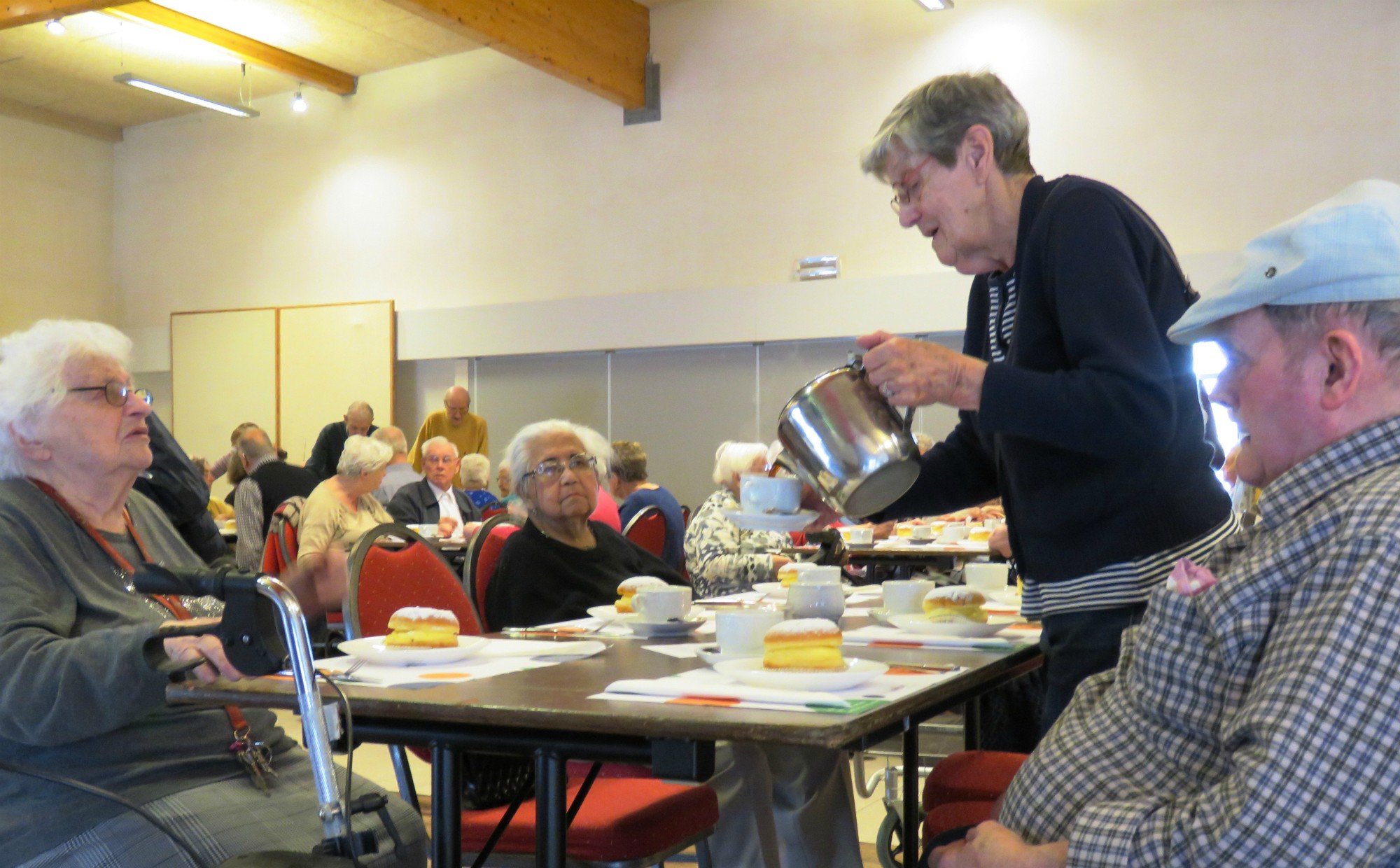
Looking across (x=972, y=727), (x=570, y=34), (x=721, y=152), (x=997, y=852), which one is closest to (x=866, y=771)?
(x=972, y=727)

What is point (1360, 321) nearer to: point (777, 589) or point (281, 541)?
point (777, 589)

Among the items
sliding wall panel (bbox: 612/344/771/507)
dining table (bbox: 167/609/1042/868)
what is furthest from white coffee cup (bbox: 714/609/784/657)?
sliding wall panel (bbox: 612/344/771/507)

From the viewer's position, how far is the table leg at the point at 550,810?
138cm

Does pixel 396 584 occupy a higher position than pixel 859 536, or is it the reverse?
pixel 396 584

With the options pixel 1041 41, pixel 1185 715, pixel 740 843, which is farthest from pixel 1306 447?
pixel 1041 41

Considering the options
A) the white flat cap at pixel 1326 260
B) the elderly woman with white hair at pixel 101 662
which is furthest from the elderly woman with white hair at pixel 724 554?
the white flat cap at pixel 1326 260

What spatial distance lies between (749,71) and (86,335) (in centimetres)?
763

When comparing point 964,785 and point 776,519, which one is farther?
point 964,785

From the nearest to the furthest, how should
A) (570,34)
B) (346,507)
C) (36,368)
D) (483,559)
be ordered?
(36,368) < (483,559) < (346,507) < (570,34)

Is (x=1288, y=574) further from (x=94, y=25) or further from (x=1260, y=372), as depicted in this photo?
(x=94, y=25)

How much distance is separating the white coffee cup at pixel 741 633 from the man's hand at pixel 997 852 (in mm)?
485

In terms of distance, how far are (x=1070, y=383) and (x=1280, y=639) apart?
0.60 metres

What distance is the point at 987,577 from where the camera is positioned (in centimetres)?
250

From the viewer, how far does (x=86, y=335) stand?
1918mm
